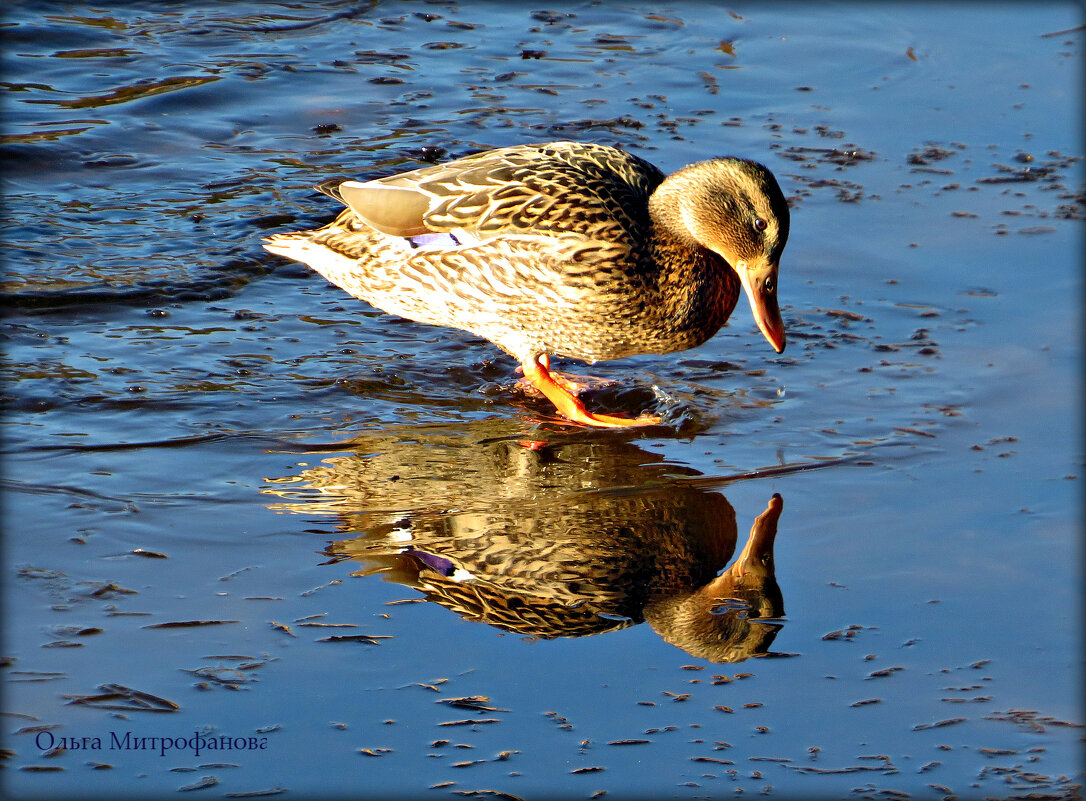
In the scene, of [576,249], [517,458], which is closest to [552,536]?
[517,458]

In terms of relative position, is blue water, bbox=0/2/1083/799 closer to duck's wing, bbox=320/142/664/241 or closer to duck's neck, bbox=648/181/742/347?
duck's neck, bbox=648/181/742/347

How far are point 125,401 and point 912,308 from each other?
150 inches

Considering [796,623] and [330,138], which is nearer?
[796,623]

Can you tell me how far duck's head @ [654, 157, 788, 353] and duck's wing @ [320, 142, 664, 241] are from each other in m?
0.20

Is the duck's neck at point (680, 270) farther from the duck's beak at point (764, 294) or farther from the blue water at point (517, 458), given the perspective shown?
the blue water at point (517, 458)

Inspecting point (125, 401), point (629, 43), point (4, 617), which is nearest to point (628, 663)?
point (4, 617)

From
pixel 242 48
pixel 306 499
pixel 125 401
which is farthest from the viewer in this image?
pixel 242 48

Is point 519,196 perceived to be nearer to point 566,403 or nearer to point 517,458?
point 566,403

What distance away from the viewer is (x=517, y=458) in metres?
5.07

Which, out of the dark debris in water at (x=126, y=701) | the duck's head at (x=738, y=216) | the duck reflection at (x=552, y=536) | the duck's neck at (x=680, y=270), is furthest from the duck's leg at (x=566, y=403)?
the dark debris in water at (x=126, y=701)

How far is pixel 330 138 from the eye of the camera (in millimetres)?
7926

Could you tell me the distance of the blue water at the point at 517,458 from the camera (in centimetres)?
351

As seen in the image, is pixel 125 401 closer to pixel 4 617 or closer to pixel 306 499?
pixel 306 499

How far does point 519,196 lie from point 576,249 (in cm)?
38
